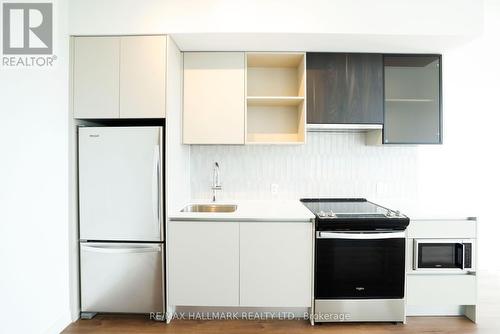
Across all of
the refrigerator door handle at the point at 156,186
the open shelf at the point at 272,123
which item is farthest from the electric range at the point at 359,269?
the refrigerator door handle at the point at 156,186

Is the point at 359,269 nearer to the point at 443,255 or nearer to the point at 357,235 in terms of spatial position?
the point at 357,235

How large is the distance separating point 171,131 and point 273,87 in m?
1.15

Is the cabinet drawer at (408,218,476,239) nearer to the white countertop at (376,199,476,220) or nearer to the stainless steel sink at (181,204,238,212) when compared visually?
the white countertop at (376,199,476,220)

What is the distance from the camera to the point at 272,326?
8.04 feet

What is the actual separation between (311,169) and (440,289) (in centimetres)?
142

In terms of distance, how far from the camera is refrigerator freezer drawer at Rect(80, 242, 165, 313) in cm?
Answer: 244

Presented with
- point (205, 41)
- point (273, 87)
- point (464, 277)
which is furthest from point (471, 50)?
point (205, 41)

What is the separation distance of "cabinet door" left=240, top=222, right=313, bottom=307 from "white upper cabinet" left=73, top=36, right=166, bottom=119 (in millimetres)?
1151

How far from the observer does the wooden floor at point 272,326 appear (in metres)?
2.38

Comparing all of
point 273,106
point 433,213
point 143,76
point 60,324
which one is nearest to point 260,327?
point 60,324

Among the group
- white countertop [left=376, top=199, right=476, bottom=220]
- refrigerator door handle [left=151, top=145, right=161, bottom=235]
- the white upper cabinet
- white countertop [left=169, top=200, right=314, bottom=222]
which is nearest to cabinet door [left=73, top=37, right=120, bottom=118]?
the white upper cabinet

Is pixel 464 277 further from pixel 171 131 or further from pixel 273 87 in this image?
pixel 171 131

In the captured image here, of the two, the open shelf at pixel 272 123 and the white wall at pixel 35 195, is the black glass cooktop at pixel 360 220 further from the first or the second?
the white wall at pixel 35 195

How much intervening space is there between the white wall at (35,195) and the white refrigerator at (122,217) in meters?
0.16
